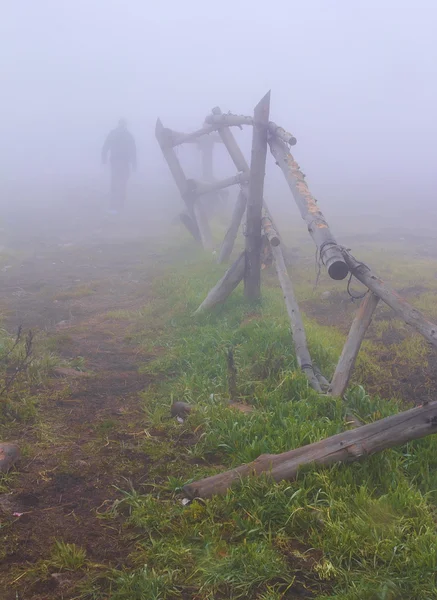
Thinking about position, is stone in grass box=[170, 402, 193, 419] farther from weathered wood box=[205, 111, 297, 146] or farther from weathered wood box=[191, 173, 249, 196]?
weathered wood box=[191, 173, 249, 196]

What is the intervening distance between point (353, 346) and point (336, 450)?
1.61 m

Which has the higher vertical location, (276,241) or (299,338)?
(276,241)

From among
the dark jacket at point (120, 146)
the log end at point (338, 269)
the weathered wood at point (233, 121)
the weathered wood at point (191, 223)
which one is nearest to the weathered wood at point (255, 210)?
the weathered wood at point (233, 121)

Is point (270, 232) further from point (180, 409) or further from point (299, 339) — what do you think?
point (180, 409)

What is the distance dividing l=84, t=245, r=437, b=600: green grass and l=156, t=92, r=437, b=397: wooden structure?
21.7 inches

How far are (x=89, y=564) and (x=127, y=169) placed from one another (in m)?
24.7

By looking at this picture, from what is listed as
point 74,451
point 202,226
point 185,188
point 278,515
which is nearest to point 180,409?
point 74,451

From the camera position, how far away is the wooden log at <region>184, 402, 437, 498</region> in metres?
3.33

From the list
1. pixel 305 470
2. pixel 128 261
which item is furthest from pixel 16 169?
pixel 305 470

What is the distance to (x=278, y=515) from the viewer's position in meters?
3.10

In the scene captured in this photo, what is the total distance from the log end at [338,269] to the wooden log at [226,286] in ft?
12.0

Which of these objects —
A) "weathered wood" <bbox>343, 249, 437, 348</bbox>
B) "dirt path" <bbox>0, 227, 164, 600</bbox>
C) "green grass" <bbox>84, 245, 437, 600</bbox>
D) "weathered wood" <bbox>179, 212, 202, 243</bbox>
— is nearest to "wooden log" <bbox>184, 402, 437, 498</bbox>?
"green grass" <bbox>84, 245, 437, 600</bbox>

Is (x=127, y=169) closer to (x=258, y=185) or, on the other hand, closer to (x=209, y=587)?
(x=258, y=185)

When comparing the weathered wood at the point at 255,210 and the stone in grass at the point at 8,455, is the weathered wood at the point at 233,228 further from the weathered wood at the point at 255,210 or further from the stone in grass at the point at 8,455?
the stone in grass at the point at 8,455
